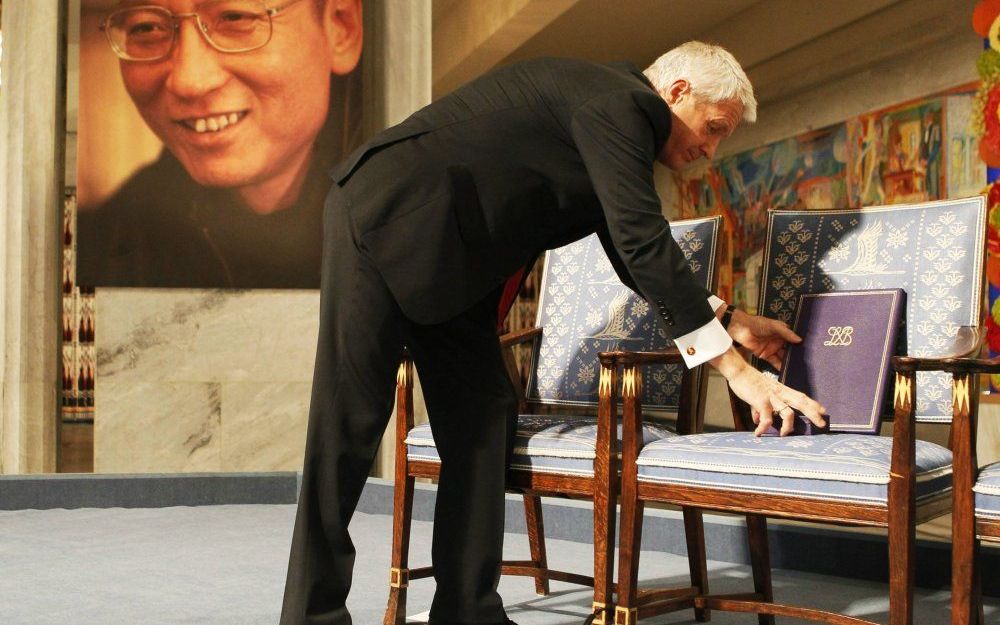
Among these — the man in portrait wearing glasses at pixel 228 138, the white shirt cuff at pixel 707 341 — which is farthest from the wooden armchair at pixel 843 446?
the man in portrait wearing glasses at pixel 228 138

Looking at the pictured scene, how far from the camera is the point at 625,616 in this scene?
2.27 m

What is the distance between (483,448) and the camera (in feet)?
7.44

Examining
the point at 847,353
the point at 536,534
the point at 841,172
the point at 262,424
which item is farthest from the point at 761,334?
the point at 841,172

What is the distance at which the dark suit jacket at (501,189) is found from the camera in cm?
195

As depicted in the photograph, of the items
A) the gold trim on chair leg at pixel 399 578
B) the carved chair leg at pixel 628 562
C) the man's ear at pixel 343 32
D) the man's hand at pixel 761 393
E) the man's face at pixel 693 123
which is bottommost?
the gold trim on chair leg at pixel 399 578

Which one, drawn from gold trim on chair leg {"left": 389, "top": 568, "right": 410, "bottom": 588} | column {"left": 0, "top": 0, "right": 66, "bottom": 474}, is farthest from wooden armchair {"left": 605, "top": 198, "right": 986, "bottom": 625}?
column {"left": 0, "top": 0, "right": 66, "bottom": 474}

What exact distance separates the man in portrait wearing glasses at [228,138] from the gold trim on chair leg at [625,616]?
3.23 m

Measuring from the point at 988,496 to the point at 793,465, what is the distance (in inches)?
13.3

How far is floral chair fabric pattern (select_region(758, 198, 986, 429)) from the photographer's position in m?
2.53

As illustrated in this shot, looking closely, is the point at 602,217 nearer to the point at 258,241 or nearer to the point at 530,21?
the point at 258,241

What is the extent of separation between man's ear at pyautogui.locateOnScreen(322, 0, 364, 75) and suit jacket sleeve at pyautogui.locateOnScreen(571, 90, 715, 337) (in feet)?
11.4

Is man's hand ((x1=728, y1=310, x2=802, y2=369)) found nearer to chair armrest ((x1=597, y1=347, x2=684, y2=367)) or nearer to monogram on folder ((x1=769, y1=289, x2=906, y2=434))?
monogram on folder ((x1=769, y1=289, x2=906, y2=434))

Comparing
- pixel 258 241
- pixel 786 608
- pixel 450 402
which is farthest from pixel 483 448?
pixel 258 241

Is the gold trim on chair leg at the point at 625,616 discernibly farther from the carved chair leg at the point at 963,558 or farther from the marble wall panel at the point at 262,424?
the marble wall panel at the point at 262,424
